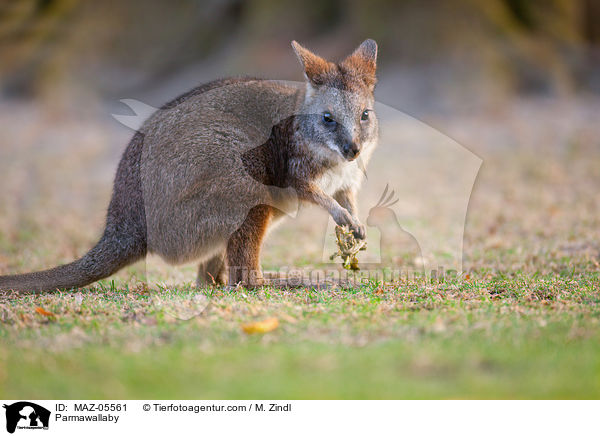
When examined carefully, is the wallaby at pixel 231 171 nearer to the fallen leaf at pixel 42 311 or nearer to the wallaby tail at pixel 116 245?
the wallaby tail at pixel 116 245

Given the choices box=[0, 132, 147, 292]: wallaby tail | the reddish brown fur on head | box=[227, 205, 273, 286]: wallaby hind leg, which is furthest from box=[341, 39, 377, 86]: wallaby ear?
box=[0, 132, 147, 292]: wallaby tail

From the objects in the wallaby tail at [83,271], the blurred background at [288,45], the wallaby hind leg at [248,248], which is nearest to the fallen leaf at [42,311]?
the wallaby tail at [83,271]

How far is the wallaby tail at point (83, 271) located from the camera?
14.4 feet

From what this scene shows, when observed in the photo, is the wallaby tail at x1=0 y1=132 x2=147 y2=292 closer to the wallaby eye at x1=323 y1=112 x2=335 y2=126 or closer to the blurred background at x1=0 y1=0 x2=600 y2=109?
the wallaby eye at x1=323 y1=112 x2=335 y2=126

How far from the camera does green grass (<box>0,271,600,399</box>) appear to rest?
2.74 m

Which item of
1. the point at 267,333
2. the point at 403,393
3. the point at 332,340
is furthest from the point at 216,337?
the point at 403,393

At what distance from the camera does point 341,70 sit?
484 centimetres

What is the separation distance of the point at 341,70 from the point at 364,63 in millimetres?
271

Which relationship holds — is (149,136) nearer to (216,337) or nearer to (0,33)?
(216,337)

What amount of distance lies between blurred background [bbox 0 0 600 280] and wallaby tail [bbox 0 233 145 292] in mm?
1605

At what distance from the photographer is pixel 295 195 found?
475 cm

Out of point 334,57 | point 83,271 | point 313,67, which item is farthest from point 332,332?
point 334,57

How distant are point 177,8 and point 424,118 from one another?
372 inches
